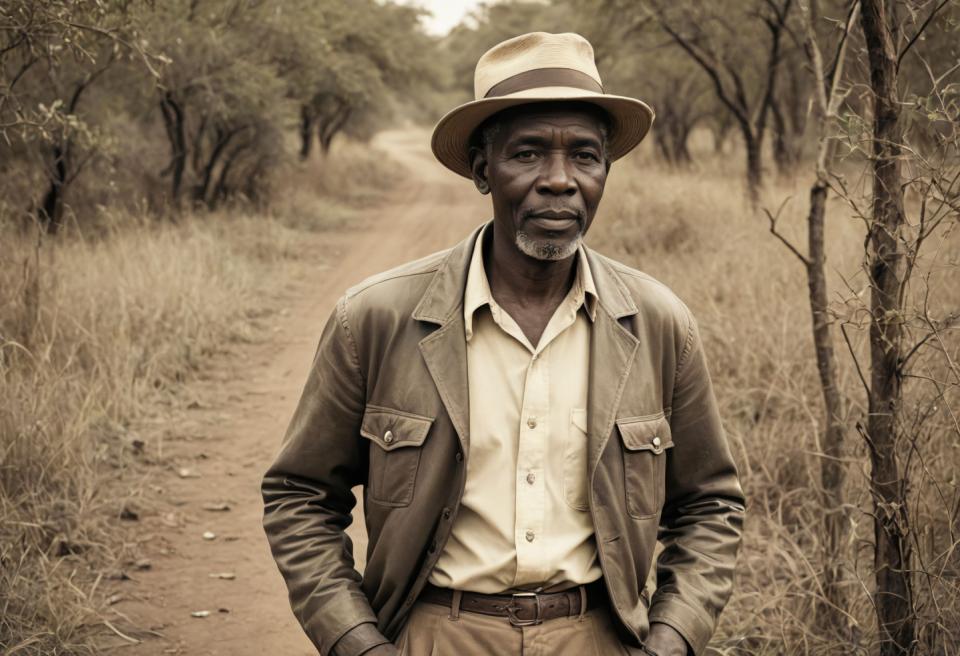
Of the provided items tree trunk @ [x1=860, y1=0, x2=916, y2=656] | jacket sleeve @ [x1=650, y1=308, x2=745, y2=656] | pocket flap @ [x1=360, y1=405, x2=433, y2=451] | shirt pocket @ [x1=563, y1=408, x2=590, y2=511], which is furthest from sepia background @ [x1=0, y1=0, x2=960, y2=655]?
pocket flap @ [x1=360, y1=405, x2=433, y2=451]

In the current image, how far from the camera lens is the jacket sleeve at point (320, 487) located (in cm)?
196

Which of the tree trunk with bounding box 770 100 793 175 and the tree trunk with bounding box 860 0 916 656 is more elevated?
the tree trunk with bounding box 770 100 793 175

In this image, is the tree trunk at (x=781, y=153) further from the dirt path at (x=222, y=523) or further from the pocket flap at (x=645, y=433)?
the pocket flap at (x=645, y=433)

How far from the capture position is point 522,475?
6.15 ft

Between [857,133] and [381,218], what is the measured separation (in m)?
15.2

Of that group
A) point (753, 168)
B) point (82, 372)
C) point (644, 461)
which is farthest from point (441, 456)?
point (753, 168)

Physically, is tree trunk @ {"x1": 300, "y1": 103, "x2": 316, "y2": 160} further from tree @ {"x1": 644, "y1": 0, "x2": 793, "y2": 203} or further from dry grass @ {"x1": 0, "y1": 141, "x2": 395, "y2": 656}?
dry grass @ {"x1": 0, "y1": 141, "x2": 395, "y2": 656}

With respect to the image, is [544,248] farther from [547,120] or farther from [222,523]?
[222,523]

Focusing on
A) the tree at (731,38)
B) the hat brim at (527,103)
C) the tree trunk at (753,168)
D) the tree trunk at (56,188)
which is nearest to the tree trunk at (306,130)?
the tree at (731,38)

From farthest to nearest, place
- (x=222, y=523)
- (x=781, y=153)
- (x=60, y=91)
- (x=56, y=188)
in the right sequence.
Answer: (x=781, y=153) < (x=56, y=188) < (x=60, y=91) < (x=222, y=523)

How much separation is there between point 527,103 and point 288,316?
758 cm

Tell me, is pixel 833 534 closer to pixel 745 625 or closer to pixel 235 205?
pixel 745 625

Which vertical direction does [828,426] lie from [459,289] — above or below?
below

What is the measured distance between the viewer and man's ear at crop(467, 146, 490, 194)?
2221 millimetres
